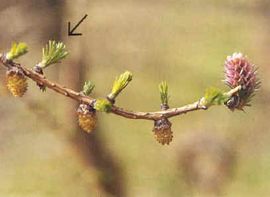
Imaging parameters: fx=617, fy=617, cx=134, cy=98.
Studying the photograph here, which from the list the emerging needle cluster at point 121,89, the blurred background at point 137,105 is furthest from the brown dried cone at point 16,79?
the blurred background at point 137,105

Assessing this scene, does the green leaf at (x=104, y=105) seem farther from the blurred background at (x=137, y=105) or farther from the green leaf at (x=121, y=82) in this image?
the blurred background at (x=137, y=105)

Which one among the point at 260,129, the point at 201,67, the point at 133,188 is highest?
the point at 201,67

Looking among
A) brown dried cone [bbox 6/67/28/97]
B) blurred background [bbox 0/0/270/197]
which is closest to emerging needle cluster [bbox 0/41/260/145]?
brown dried cone [bbox 6/67/28/97]

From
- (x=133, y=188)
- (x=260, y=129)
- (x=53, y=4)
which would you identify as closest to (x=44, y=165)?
(x=133, y=188)

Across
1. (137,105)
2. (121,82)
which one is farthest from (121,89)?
(137,105)

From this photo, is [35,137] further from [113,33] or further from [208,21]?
[208,21]

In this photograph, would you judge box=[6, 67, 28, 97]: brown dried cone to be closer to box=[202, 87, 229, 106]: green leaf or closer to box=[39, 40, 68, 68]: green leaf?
box=[39, 40, 68, 68]: green leaf
